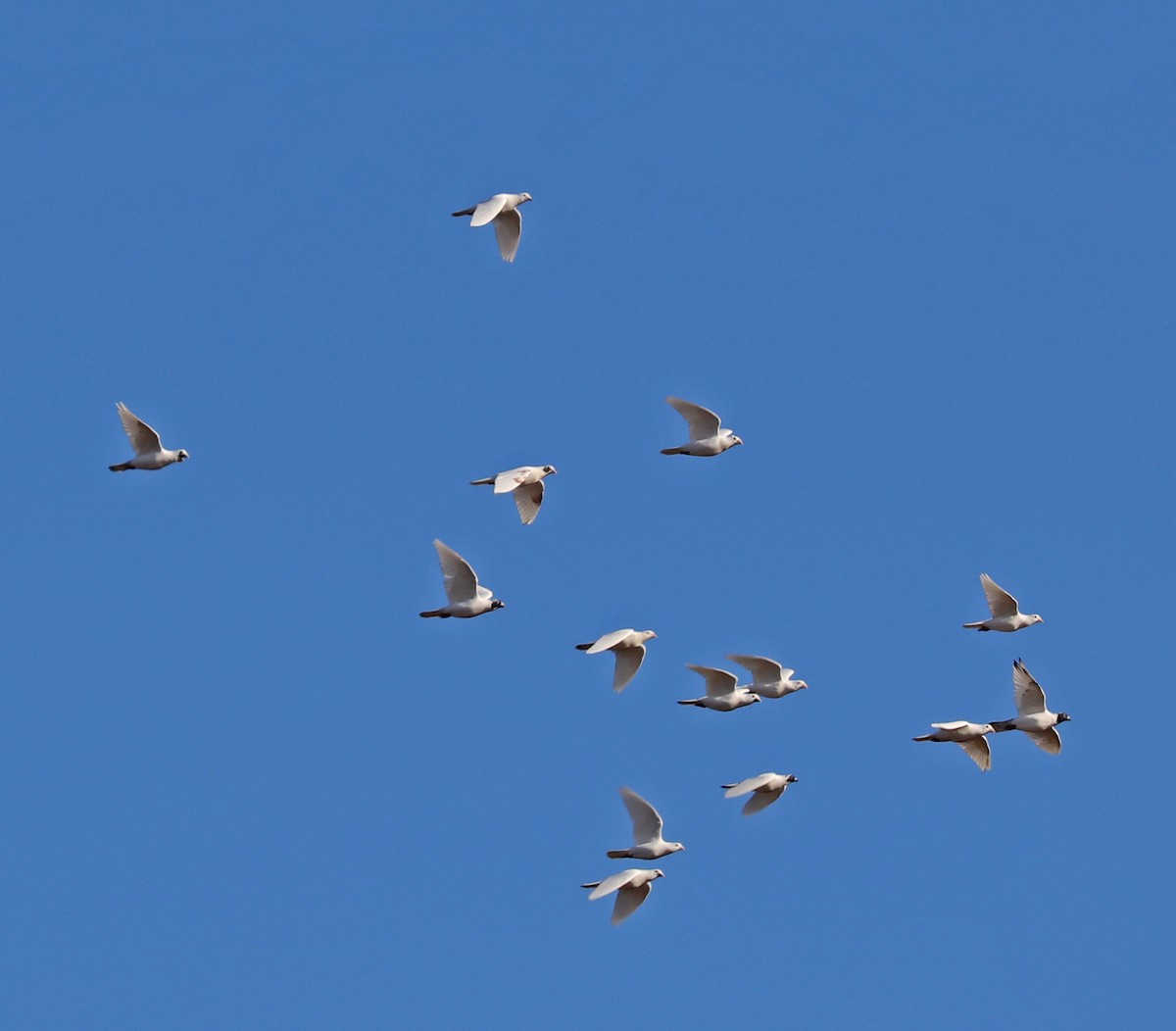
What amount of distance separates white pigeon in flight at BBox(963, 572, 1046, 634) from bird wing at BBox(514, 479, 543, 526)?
42.0 feet

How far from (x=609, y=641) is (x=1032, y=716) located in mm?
12011

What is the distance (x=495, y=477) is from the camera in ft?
233

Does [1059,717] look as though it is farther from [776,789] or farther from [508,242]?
[508,242]

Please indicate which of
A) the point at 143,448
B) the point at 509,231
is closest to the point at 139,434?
the point at 143,448

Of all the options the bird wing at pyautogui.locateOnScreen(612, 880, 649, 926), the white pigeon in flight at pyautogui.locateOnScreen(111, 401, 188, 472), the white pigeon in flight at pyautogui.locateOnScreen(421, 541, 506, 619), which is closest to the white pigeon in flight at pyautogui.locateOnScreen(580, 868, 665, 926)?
the bird wing at pyautogui.locateOnScreen(612, 880, 649, 926)

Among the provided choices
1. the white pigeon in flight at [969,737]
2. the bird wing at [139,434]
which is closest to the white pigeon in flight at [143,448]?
the bird wing at [139,434]

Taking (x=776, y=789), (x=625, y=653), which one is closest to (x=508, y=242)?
(x=625, y=653)

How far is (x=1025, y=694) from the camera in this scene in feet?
247

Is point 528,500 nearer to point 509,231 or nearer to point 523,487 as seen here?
point 523,487

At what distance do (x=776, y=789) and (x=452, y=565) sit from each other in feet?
33.1

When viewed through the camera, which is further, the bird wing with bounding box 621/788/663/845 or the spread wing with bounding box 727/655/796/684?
the spread wing with bounding box 727/655/796/684

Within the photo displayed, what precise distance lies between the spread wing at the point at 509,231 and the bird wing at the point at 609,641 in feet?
32.3

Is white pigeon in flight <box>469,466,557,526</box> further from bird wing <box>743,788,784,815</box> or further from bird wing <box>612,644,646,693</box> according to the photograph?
bird wing <box>743,788,784,815</box>

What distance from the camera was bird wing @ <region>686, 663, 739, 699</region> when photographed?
7312 cm
